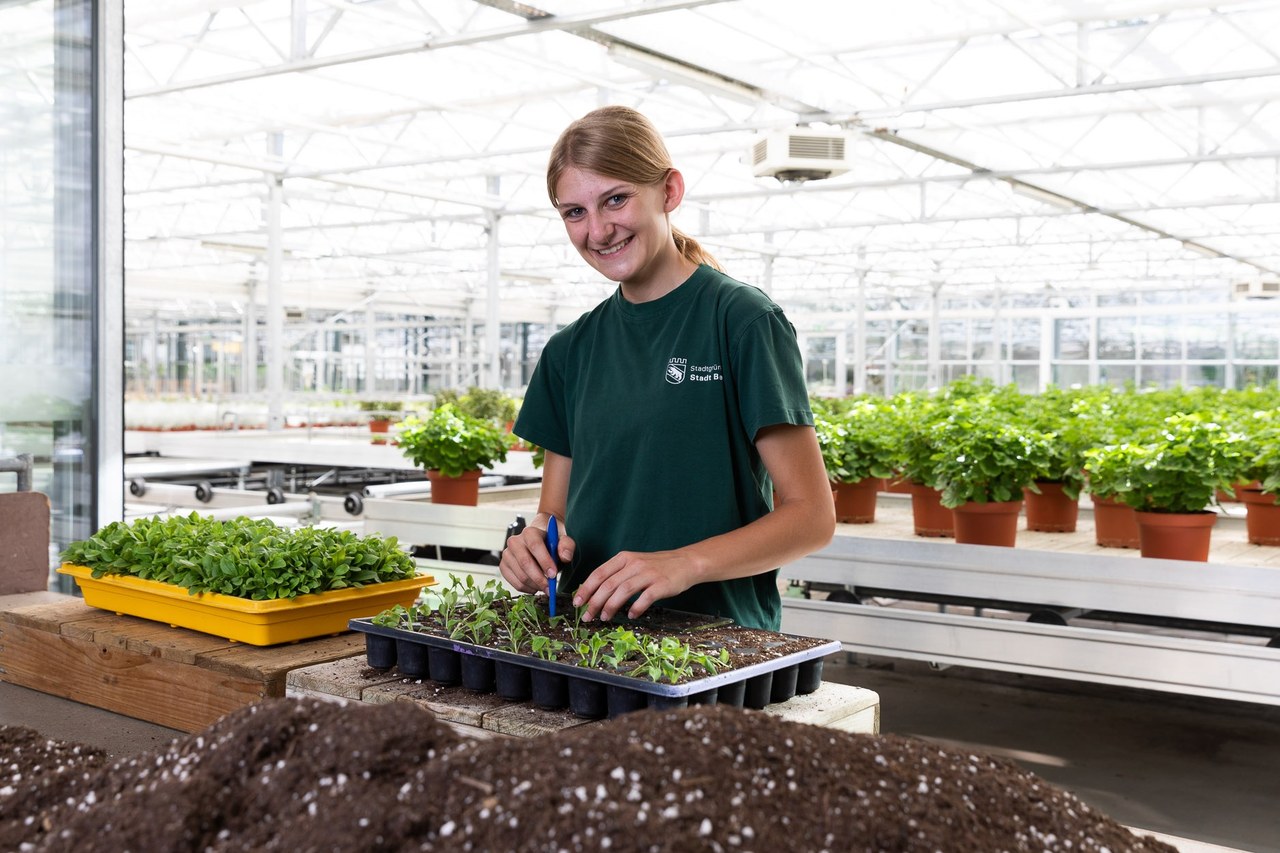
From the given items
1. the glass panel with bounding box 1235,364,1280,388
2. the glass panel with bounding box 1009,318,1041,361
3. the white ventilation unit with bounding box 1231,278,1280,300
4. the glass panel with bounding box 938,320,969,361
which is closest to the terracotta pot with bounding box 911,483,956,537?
the white ventilation unit with bounding box 1231,278,1280,300

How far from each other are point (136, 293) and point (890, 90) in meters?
17.6

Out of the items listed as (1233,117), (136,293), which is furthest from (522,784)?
(136,293)

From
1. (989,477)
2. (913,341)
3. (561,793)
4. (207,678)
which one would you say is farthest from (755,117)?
(913,341)

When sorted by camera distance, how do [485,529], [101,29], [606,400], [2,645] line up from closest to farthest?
1. [606,400]
2. [2,645]
3. [101,29]
4. [485,529]

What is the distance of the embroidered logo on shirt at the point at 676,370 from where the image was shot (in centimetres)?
170

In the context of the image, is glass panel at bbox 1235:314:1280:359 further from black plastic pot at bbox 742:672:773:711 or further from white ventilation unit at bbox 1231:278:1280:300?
black plastic pot at bbox 742:672:773:711

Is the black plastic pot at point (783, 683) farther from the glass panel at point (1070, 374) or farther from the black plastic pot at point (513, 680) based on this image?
the glass panel at point (1070, 374)

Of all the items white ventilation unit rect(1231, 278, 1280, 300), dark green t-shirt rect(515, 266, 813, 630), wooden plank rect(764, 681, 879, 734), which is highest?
white ventilation unit rect(1231, 278, 1280, 300)

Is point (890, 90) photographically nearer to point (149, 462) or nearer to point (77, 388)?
point (149, 462)

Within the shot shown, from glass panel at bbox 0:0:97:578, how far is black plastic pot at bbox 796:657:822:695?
3.23 m

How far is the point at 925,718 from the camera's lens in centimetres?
579

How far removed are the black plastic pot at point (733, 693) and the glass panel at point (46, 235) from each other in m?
3.29

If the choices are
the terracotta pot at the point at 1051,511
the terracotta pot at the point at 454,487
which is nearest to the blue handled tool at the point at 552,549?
the terracotta pot at the point at 1051,511

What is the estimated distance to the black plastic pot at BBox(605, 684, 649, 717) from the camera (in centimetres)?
127
